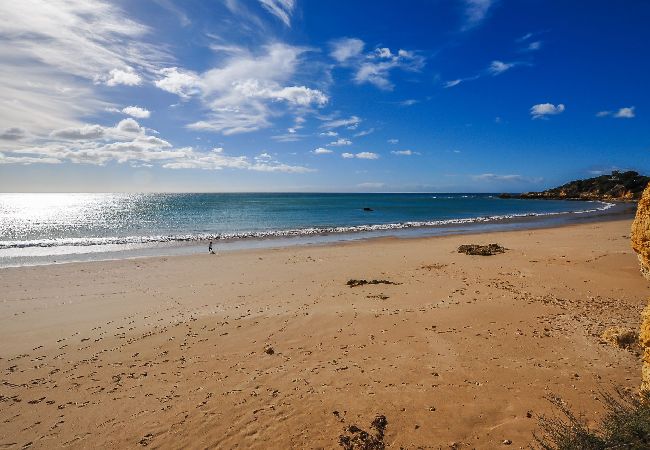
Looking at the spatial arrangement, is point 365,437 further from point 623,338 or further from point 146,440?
point 623,338

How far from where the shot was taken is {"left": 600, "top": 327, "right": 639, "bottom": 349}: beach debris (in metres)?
7.97

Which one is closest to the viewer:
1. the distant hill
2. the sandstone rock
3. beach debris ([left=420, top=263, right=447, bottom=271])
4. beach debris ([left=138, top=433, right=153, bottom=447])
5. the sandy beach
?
the sandstone rock

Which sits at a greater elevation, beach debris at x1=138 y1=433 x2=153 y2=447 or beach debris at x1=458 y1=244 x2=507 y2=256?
beach debris at x1=458 y1=244 x2=507 y2=256

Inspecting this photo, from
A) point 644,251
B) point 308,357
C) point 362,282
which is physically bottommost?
point 308,357

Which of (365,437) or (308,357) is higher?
(308,357)

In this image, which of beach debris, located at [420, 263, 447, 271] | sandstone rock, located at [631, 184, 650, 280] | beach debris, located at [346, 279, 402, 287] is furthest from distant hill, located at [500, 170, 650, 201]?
sandstone rock, located at [631, 184, 650, 280]

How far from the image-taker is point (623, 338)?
317 inches

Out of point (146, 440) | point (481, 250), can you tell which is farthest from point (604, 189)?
point (146, 440)

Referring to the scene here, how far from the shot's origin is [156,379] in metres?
7.38

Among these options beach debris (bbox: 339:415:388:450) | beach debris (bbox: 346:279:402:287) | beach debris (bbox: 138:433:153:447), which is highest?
beach debris (bbox: 346:279:402:287)

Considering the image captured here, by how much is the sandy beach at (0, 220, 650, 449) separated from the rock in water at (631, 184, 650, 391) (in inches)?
67.2

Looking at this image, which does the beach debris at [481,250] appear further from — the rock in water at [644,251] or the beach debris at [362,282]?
the rock in water at [644,251]

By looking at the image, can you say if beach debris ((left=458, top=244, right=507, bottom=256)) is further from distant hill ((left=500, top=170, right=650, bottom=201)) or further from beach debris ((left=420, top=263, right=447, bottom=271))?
distant hill ((left=500, top=170, right=650, bottom=201))

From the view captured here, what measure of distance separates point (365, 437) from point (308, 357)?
9.20ft
